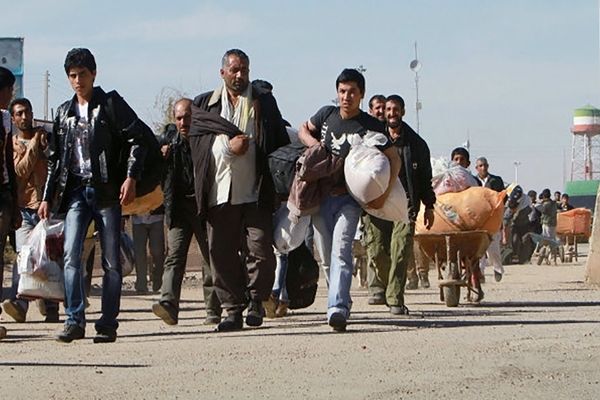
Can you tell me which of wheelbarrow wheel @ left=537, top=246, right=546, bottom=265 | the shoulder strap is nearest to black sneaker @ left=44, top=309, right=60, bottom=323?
the shoulder strap

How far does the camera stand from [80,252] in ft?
38.7

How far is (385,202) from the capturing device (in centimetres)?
1258

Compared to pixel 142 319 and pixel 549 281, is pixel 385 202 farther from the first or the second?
pixel 549 281

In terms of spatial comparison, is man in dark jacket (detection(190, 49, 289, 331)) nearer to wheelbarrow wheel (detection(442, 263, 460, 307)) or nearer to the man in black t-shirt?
the man in black t-shirt

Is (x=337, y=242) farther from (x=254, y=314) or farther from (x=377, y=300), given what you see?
(x=377, y=300)

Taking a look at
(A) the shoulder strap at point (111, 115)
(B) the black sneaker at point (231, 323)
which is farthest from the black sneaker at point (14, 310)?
(A) the shoulder strap at point (111, 115)

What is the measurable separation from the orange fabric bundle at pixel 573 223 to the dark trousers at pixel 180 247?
27590 millimetres

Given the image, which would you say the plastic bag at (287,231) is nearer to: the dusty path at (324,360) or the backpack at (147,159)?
the dusty path at (324,360)

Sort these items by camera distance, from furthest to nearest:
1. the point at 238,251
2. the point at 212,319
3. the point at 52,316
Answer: the point at 52,316, the point at 212,319, the point at 238,251

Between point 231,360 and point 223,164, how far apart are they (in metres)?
2.83

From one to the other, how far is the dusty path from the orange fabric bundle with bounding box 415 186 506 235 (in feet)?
6.60

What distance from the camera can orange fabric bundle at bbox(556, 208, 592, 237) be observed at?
4078cm

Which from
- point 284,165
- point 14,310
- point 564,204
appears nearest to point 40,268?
point 14,310

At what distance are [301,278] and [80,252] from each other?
8.13 feet
